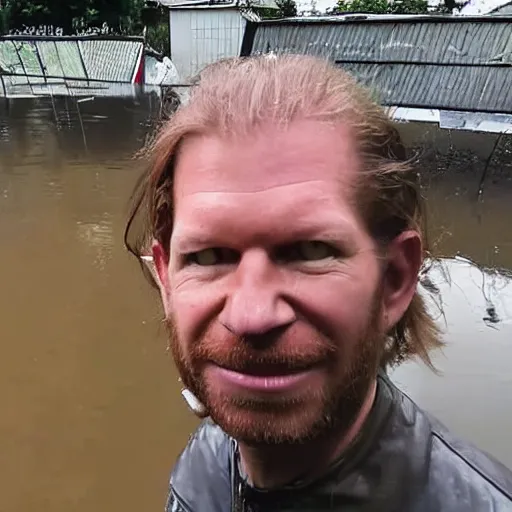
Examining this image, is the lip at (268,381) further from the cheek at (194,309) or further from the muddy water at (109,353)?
the muddy water at (109,353)

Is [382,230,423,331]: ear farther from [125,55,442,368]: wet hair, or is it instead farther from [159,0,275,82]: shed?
[159,0,275,82]: shed

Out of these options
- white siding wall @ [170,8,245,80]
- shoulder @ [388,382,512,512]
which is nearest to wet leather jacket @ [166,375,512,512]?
shoulder @ [388,382,512,512]

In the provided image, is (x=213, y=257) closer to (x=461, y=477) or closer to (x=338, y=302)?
(x=338, y=302)

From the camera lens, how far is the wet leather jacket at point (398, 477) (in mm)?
1025

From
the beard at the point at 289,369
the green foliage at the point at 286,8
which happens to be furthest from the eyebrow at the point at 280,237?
the green foliage at the point at 286,8

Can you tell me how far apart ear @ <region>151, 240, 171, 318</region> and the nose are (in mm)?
217

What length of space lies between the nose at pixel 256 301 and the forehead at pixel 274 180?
0.05 meters

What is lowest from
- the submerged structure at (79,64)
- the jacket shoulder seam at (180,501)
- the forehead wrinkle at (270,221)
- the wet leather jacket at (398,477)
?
the submerged structure at (79,64)

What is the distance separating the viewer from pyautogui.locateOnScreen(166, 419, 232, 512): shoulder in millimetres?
1211

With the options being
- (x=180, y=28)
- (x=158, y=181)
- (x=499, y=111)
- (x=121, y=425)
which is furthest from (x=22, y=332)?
(x=180, y=28)

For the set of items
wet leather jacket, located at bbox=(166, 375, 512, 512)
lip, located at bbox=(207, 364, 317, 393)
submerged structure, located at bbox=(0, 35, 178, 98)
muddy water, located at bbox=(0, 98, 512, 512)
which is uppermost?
lip, located at bbox=(207, 364, 317, 393)

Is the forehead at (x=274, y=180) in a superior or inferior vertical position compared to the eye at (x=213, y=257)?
superior

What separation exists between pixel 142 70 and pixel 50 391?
17331 millimetres

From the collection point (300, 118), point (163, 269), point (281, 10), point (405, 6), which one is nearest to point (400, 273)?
point (300, 118)
